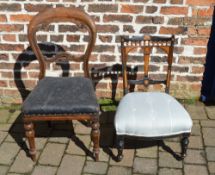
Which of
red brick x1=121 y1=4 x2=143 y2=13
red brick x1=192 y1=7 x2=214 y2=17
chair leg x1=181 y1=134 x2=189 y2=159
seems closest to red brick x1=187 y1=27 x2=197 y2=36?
red brick x1=192 y1=7 x2=214 y2=17

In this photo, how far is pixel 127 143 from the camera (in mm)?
3234

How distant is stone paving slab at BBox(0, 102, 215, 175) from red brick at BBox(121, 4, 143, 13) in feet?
3.67

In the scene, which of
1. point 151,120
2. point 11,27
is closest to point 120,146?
point 151,120

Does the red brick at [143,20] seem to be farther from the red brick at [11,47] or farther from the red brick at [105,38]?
the red brick at [11,47]

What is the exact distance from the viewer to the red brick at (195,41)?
135 inches

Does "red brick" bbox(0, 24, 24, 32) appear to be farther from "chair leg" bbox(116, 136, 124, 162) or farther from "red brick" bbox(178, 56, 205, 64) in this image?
"red brick" bbox(178, 56, 205, 64)

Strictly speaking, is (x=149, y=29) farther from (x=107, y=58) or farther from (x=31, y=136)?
(x=31, y=136)

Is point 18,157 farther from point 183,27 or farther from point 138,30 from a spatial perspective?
point 183,27

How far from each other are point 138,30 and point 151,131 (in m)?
1.15

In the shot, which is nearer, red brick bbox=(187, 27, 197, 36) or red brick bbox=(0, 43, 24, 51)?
red brick bbox=(187, 27, 197, 36)

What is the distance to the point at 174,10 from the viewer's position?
10.8 feet

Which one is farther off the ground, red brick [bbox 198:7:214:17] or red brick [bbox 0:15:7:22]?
red brick [bbox 198:7:214:17]

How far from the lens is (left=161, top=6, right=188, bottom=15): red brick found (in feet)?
10.8

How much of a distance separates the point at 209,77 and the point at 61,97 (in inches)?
68.5
